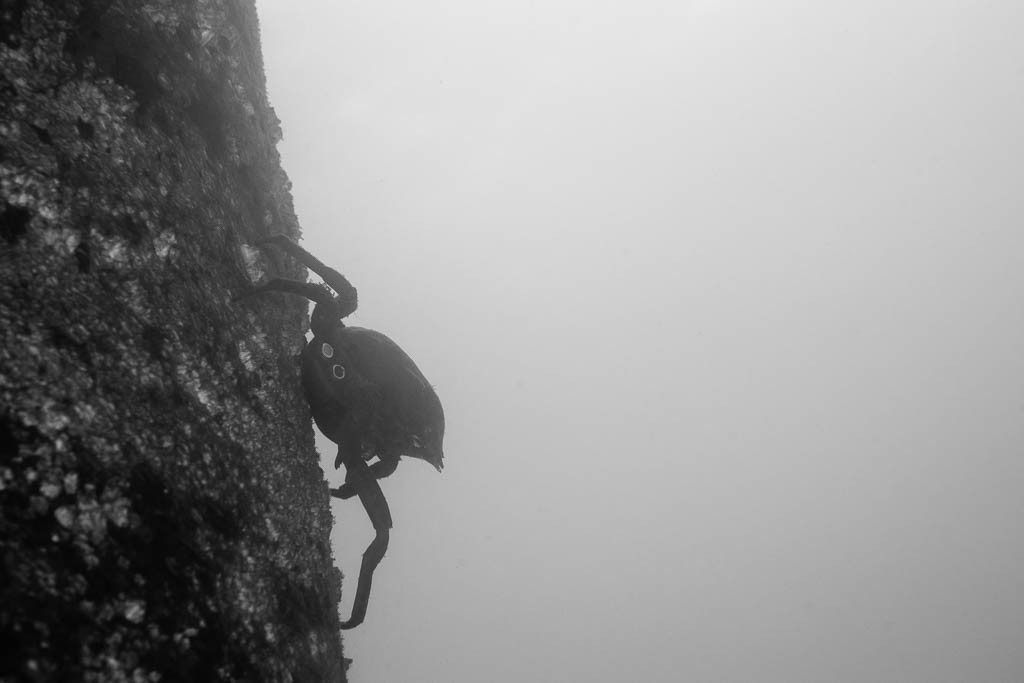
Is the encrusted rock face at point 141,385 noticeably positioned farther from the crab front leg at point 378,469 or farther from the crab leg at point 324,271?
the crab front leg at point 378,469

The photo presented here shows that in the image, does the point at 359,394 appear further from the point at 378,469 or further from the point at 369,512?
the point at 369,512

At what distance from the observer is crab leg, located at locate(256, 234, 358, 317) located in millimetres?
4164

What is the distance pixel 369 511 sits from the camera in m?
4.43

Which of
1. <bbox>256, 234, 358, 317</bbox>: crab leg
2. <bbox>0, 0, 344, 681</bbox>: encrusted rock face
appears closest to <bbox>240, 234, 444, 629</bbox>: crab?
<bbox>256, 234, 358, 317</bbox>: crab leg

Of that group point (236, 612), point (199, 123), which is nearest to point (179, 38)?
point (199, 123)

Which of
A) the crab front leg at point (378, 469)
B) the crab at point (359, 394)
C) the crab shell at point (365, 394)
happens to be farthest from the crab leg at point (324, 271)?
the crab front leg at point (378, 469)

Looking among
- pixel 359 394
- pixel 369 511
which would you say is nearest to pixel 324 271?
pixel 359 394

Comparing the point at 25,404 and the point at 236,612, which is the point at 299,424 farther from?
the point at 25,404

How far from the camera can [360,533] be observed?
11981 cm

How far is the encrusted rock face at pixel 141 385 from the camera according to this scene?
1.77m

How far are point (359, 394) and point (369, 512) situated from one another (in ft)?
3.51

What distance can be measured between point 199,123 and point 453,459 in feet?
627

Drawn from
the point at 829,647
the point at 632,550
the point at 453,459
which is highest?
the point at 453,459

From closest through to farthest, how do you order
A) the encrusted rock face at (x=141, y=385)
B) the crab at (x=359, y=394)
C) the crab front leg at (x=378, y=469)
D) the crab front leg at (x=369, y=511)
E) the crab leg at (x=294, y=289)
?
the encrusted rock face at (x=141, y=385) → the crab leg at (x=294, y=289) → the crab at (x=359, y=394) → the crab front leg at (x=369, y=511) → the crab front leg at (x=378, y=469)
